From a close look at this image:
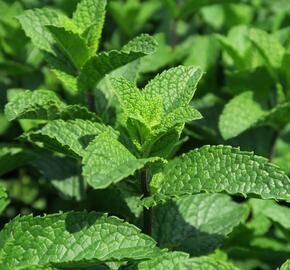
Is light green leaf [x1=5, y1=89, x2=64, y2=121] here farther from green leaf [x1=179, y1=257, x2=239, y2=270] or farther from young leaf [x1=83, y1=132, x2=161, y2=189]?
green leaf [x1=179, y1=257, x2=239, y2=270]

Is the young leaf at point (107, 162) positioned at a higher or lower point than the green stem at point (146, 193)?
higher

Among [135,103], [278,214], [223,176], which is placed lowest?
[278,214]

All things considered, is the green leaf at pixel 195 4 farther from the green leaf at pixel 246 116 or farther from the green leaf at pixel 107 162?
the green leaf at pixel 107 162

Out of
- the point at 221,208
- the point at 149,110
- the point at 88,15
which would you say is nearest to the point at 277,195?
the point at 149,110

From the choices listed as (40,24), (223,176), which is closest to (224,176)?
(223,176)

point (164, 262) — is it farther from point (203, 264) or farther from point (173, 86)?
point (173, 86)

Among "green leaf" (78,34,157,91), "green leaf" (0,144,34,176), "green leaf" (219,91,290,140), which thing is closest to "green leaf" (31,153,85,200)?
"green leaf" (0,144,34,176)

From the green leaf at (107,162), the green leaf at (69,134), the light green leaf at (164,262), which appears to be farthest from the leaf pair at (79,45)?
the light green leaf at (164,262)

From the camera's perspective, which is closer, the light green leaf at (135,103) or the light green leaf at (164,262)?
the light green leaf at (164,262)
